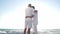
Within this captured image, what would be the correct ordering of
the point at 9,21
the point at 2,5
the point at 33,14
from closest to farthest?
Answer: 1. the point at 33,14
2. the point at 2,5
3. the point at 9,21

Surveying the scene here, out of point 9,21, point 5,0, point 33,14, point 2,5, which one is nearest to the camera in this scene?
point 33,14

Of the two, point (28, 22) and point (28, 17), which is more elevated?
point (28, 17)

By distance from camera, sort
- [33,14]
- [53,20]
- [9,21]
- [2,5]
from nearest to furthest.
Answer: [33,14], [2,5], [53,20], [9,21]

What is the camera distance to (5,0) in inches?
301

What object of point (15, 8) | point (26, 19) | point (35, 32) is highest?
point (15, 8)

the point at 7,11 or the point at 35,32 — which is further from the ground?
the point at 7,11

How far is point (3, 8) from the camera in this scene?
859 cm

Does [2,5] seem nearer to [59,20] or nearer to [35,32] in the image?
[59,20]

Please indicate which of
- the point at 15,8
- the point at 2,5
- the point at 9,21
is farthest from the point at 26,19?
the point at 9,21

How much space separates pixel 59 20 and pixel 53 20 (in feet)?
1.51

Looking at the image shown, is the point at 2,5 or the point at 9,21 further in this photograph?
the point at 9,21

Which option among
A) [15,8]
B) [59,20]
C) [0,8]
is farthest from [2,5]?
[59,20]

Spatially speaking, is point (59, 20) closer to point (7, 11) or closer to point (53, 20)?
point (53, 20)

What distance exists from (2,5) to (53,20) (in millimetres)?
3338
